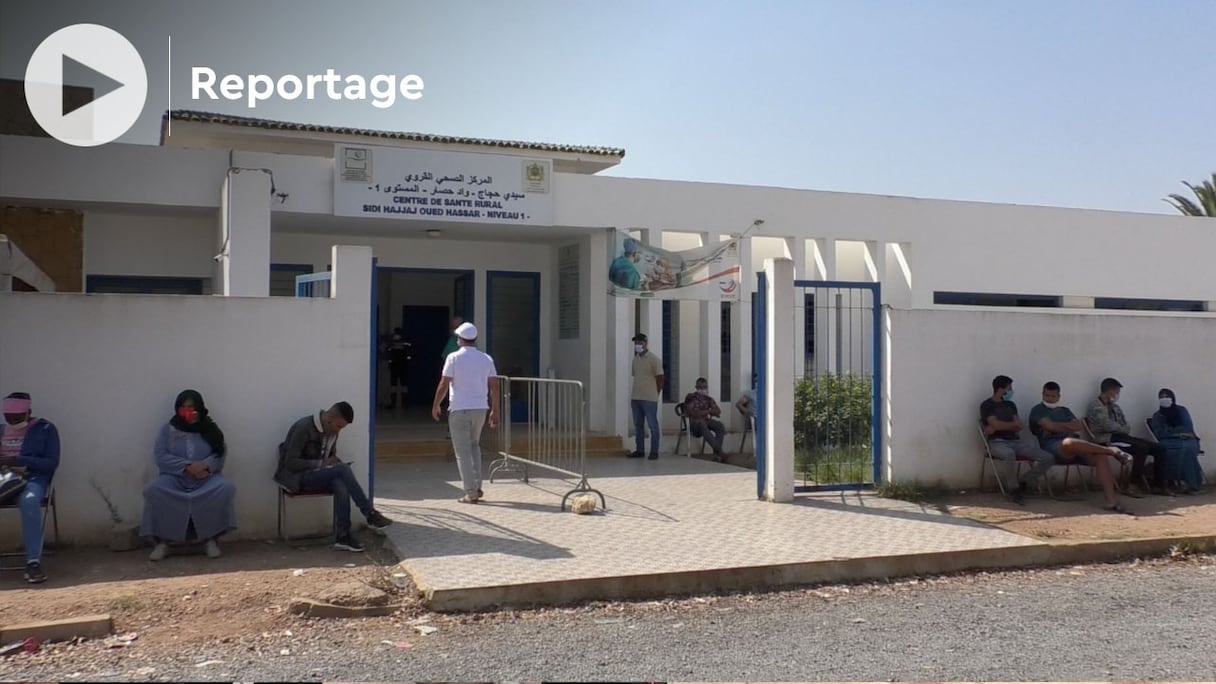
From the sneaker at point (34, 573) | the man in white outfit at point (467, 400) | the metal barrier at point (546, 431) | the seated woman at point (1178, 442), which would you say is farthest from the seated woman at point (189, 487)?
the seated woman at point (1178, 442)

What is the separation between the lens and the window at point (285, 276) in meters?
15.6

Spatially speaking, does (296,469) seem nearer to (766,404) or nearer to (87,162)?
(766,404)

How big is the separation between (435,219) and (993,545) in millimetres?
8712

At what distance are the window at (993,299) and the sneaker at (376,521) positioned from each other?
11.2 meters

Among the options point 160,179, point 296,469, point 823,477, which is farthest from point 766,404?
point 160,179

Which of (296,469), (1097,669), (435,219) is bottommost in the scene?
(1097,669)

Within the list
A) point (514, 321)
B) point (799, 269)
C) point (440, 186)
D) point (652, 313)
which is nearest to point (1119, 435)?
point (799, 269)

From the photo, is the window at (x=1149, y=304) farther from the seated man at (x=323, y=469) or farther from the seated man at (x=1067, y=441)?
the seated man at (x=323, y=469)

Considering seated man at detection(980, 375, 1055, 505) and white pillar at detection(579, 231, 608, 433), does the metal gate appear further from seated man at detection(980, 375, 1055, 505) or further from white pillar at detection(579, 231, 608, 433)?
white pillar at detection(579, 231, 608, 433)

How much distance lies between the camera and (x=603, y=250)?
15.5 meters

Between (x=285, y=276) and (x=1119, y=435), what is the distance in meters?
11.6

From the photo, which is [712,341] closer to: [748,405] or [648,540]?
[748,405]

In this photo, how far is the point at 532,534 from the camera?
864 cm

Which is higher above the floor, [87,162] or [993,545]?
[87,162]
